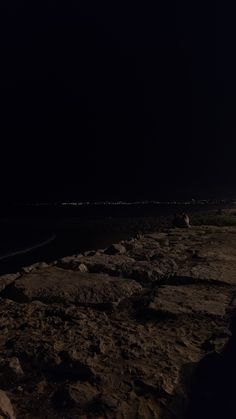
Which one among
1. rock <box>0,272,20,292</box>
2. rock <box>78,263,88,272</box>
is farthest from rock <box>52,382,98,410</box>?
rock <box>78,263,88,272</box>

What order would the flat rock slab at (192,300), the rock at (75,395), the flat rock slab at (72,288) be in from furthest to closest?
1. the flat rock slab at (72,288)
2. the flat rock slab at (192,300)
3. the rock at (75,395)

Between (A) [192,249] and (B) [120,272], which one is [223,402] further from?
(A) [192,249]

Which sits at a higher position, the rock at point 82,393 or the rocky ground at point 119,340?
the rocky ground at point 119,340

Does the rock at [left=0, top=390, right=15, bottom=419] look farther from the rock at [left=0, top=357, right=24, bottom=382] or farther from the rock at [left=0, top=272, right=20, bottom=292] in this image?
the rock at [left=0, top=272, right=20, bottom=292]

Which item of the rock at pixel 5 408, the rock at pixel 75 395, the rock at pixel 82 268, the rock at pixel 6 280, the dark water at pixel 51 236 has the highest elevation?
the rock at pixel 82 268

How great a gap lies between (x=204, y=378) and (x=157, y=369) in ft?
1.33

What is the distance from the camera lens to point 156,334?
15.8 ft

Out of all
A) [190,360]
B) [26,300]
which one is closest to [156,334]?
[190,360]

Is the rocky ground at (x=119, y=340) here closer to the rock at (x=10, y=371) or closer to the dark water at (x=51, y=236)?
the rock at (x=10, y=371)

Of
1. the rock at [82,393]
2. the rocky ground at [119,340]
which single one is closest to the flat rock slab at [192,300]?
the rocky ground at [119,340]

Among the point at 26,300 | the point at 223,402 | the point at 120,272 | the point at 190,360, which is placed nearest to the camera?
the point at 223,402

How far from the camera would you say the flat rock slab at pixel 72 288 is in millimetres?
5758

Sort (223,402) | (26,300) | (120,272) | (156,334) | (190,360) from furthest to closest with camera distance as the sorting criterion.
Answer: (120,272) < (26,300) < (156,334) < (190,360) < (223,402)

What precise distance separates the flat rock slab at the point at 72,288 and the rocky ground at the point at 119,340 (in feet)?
0.04
